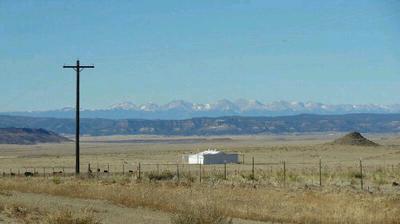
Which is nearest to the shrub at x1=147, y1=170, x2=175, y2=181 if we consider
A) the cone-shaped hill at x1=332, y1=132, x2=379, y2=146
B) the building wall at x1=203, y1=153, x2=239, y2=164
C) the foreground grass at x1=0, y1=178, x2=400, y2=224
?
the foreground grass at x1=0, y1=178, x2=400, y2=224

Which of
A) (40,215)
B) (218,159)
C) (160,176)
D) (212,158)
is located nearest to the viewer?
(40,215)

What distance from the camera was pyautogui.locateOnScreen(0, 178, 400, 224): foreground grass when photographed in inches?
1095

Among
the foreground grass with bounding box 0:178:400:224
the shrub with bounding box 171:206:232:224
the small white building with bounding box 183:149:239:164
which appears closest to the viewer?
the shrub with bounding box 171:206:232:224

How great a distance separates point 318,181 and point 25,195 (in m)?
21.4

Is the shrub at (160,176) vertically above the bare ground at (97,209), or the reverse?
the bare ground at (97,209)

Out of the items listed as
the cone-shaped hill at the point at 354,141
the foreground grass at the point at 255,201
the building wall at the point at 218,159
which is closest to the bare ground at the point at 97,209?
the foreground grass at the point at 255,201

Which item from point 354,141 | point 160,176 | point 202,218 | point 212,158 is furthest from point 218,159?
point 202,218

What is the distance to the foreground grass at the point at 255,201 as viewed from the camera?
27809mm

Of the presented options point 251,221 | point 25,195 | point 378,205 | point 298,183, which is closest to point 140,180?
point 298,183

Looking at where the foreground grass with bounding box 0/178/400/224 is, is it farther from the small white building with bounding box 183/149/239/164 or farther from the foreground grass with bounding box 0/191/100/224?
the small white building with bounding box 183/149/239/164

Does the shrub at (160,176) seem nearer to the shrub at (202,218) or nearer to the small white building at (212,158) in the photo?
the small white building at (212,158)

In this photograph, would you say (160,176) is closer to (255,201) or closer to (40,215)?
(255,201)

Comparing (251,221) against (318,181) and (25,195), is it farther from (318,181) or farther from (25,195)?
(318,181)

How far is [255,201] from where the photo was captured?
1363 inches
